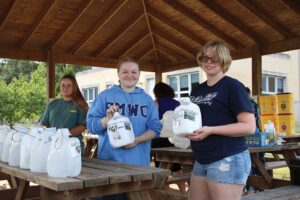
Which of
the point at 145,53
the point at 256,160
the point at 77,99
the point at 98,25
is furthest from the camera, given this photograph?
the point at 145,53

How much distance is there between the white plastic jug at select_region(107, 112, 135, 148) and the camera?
2652 millimetres

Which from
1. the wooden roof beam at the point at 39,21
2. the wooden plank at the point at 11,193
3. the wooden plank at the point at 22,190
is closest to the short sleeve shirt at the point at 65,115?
the wooden plank at the point at 11,193

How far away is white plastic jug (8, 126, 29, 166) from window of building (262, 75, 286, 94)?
1752 cm

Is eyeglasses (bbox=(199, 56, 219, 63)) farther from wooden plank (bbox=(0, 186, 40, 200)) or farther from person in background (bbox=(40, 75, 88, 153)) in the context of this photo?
wooden plank (bbox=(0, 186, 40, 200))

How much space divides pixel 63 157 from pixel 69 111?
2.09 meters

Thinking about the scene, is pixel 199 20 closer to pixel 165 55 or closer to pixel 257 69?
pixel 257 69

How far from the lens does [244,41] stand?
24.4 ft

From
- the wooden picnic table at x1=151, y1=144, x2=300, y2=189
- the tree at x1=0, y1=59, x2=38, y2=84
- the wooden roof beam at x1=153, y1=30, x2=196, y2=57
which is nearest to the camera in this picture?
the wooden picnic table at x1=151, y1=144, x2=300, y2=189

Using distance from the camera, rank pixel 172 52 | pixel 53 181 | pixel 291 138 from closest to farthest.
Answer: pixel 53 181
pixel 291 138
pixel 172 52

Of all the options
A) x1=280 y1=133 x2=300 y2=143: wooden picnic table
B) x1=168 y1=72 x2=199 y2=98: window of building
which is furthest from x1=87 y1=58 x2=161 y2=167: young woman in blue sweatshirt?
x1=168 y1=72 x2=199 y2=98: window of building

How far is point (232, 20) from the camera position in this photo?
21.9 feet

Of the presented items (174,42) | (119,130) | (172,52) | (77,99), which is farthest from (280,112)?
(119,130)

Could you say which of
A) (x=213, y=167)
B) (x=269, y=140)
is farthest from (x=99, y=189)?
(x=269, y=140)

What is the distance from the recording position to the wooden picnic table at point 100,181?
200 centimetres
